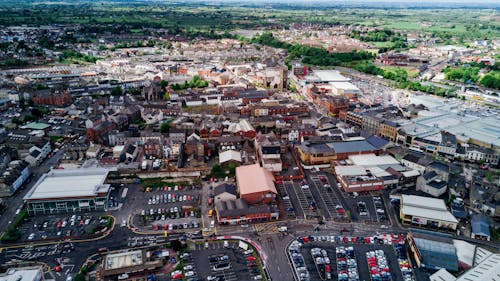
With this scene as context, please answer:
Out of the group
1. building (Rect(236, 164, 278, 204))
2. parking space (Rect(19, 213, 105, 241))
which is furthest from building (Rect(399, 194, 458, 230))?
parking space (Rect(19, 213, 105, 241))

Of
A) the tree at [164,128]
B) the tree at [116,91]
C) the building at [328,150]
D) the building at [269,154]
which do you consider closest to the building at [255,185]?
the building at [269,154]

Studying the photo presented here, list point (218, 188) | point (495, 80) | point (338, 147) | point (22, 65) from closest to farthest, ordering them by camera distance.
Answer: point (218, 188), point (338, 147), point (495, 80), point (22, 65)

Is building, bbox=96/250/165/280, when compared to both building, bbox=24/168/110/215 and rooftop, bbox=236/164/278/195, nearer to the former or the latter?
building, bbox=24/168/110/215

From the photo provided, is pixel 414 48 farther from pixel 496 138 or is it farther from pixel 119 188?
pixel 119 188

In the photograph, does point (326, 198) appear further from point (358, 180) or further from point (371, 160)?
point (371, 160)

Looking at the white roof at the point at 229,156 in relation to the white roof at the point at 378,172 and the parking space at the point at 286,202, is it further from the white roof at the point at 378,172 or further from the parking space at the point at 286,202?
the white roof at the point at 378,172

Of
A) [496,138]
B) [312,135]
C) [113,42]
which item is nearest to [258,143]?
[312,135]
